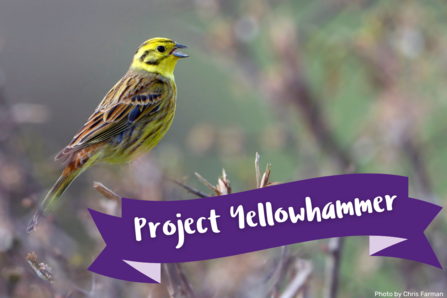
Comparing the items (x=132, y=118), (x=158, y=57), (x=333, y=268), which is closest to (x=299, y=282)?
(x=333, y=268)

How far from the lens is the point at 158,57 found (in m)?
2.62

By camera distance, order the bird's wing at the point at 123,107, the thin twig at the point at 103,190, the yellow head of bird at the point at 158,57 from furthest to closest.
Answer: the yellow head of bird at the point at 158,57
the bird's wing at the point at 123,107
the thin twig at the point at 103,190

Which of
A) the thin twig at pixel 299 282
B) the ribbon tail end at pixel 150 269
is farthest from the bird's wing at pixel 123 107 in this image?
the thin twig at pixel 299 282

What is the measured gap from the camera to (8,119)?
2.04 meters

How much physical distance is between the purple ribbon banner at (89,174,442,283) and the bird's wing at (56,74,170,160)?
51cm

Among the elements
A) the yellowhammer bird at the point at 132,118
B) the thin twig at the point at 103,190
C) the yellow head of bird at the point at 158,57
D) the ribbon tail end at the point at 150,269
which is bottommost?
the ribbon tail end at the point at 150,269

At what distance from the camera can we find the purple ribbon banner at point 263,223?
5.91 ft

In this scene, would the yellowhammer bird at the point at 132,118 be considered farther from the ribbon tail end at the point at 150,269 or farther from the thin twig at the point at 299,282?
the thin twig at the point at 299,282

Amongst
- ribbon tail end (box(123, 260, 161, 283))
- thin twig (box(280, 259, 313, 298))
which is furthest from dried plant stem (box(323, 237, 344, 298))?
ribbon tail end (box(123, 260, 161, 283))

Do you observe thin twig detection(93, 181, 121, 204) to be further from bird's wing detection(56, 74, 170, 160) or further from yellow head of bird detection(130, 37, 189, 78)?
yellow head of bird detection(130, 37, 189, 78)

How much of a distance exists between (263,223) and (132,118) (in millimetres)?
959

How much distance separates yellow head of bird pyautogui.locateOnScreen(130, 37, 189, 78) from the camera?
247 cm

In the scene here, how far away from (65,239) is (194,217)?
951 millimetres

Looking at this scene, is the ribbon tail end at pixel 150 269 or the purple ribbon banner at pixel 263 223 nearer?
the ribbon tail end at pixel 150 269
